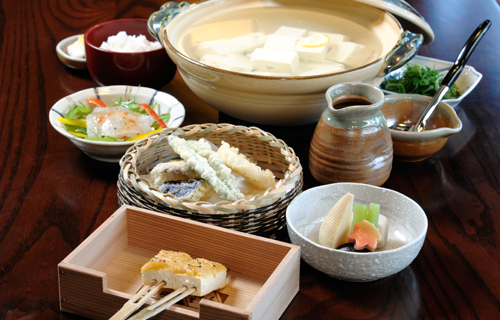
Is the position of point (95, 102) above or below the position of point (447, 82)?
below

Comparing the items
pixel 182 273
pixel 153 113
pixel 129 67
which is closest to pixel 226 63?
pixel 153 113

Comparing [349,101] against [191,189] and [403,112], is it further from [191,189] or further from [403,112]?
[191,189]

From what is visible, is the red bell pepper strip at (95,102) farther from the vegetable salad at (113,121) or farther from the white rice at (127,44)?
the white rice at (127,44)

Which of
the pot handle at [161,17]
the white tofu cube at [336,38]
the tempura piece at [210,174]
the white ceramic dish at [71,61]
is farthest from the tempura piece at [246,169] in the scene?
the white ceramic dish at [71,61]

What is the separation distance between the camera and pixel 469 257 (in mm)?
949

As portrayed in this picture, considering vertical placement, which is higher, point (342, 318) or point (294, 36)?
point (294, 36)

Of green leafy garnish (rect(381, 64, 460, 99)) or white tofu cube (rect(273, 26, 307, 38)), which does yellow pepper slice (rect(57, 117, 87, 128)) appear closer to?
white tofu cube (rect(273, 26, 307, 38))

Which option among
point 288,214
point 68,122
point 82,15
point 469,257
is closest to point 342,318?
point 288,214

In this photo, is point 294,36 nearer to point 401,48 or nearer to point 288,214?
point 401,48

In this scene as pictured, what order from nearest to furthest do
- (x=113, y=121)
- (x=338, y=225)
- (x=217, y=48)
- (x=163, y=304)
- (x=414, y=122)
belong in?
(x=163, y=304) → (x=338, y=225) → (x=113, y=121) → (x=414, y=122) → (x=217, y=48)

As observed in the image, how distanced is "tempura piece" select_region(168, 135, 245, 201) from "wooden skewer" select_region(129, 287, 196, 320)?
235 millimetres

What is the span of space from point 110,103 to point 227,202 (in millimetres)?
646

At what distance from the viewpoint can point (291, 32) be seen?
1.48 metres

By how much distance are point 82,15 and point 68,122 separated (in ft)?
3.54
